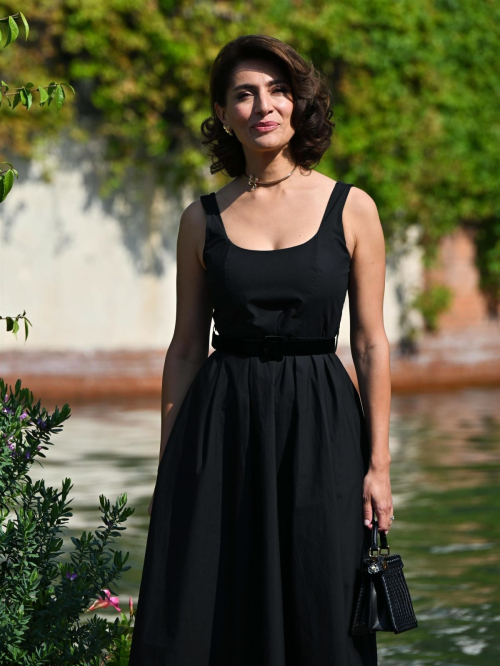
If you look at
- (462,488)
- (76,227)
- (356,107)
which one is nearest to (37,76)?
(76,227)

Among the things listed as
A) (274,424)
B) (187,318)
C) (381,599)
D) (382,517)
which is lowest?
(381,599)

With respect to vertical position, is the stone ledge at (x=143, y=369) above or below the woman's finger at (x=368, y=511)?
above

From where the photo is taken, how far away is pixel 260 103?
2793 millimetres

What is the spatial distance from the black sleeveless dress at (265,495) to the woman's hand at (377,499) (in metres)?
0.02

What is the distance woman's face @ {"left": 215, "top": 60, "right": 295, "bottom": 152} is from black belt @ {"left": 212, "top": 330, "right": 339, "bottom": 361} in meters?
0.46

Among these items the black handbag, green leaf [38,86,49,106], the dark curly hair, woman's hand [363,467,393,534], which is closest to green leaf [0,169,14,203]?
green leaf [38,86,49,106]

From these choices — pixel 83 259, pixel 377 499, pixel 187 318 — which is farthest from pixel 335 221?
pixel 83 259

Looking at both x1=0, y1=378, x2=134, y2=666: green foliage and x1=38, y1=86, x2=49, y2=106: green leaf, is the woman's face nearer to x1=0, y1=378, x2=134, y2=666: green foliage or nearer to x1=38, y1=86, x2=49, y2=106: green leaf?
x1=38, y1=86, x2=49, y2=106: green leaf

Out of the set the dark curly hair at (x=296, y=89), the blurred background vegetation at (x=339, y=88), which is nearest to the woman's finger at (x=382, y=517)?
the dark curly hair at (x=296, y=89)

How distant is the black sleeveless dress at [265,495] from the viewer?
8.79 ft

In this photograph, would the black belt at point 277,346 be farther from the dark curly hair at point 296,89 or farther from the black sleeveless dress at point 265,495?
the dark curly hair at point 296,89

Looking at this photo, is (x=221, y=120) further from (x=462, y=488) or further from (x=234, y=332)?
(x=462, y=488)

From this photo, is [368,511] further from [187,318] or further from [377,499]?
[187,318]

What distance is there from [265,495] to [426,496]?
4.53 meters
